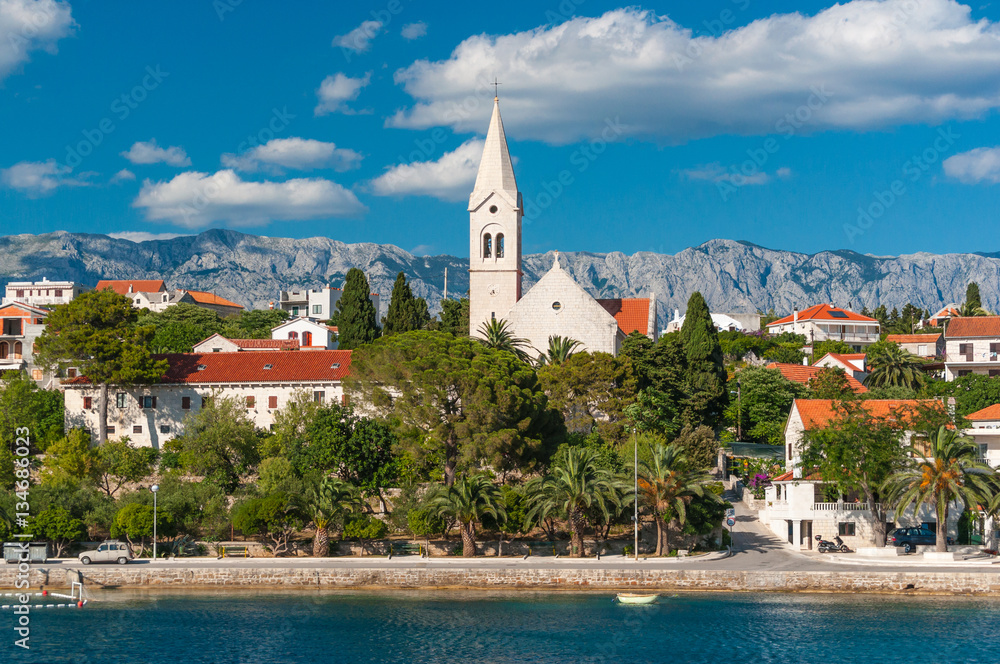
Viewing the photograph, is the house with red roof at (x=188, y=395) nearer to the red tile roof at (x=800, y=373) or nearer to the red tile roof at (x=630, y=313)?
the red tile roof at (x=630, y=313)

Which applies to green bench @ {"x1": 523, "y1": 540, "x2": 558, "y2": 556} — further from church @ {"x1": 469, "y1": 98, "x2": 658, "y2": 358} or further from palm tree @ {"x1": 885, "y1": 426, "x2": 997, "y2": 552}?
church @ {"x1": 469, "y1": 98, "x2": 658, "y2": 358}

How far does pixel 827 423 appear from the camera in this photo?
54.9 metres

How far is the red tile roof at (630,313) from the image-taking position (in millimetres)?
77438

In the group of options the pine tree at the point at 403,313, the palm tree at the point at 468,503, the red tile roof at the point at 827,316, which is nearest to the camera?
the palm tree at the point at 468,503

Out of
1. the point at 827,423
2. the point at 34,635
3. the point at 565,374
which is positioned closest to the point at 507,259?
the point at 565,374

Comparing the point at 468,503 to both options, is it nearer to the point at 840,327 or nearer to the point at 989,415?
the point at 989,415

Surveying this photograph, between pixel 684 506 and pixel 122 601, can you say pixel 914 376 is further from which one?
pixel 122 601

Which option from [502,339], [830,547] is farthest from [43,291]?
[830,547]

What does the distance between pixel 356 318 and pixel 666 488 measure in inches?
1598

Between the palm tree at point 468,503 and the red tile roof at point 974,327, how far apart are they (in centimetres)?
5498

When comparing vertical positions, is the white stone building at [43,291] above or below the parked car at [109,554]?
above

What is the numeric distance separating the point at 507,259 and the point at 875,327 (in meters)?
68.7

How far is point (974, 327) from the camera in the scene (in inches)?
3349

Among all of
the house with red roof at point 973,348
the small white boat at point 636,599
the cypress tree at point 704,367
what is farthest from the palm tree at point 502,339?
the house with red roof at point 973,348
